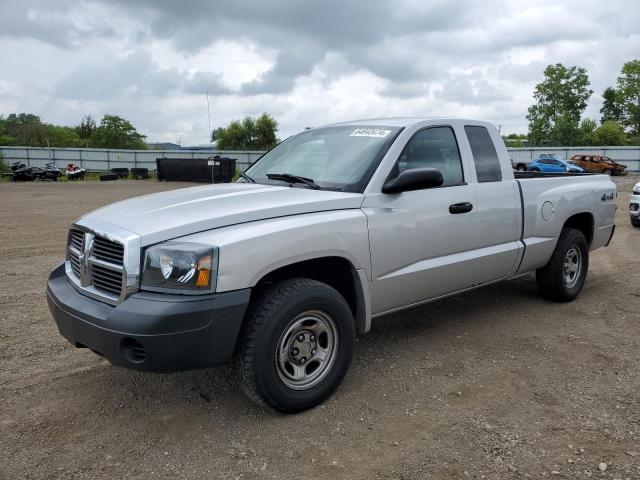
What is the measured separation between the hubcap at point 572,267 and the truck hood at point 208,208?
3101mm

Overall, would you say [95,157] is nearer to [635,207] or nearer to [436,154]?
[635,207]

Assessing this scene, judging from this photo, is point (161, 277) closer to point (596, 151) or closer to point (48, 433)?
point (48, 433)

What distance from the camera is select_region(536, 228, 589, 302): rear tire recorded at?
5520 millimetres

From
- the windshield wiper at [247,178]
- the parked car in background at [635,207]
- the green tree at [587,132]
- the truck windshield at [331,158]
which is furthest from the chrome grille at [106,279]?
the green tree at [587,132]

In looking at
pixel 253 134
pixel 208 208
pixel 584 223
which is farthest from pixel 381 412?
pixel 253 134

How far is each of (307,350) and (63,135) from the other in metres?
77.0

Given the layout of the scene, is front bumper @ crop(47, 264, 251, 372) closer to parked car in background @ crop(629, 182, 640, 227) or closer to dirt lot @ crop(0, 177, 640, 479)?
dirt lot @ crop(0, 177, 640, 479)

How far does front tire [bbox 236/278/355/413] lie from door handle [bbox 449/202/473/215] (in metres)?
1.28

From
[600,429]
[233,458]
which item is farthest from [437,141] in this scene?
[233,458]

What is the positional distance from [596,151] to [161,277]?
51.0 m

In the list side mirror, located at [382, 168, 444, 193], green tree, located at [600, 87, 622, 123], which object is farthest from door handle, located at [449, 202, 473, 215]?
green tree, located at [600, 87, 622, 123]

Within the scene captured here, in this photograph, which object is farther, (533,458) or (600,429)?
(600,429)

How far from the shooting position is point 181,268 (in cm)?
295

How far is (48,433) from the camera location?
3.24 m
